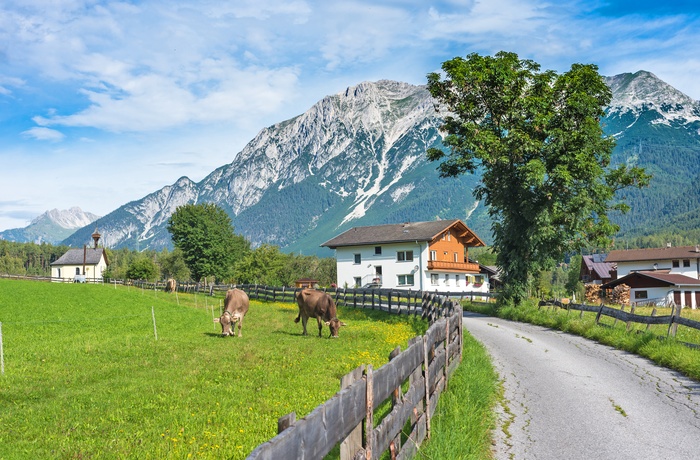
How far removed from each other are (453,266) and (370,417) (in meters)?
66.3

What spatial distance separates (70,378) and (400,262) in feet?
185

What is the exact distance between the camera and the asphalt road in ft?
27.9

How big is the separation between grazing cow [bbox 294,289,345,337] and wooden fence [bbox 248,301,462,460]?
1191 centimetres

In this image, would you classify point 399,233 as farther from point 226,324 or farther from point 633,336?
point 633,336

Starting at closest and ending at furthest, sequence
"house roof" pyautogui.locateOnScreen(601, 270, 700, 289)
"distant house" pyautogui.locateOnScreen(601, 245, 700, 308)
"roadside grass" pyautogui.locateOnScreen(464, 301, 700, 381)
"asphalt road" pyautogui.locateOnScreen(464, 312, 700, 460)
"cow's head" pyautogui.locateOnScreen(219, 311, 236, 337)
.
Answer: "asphalt road" pyautogui.locateOnScreen(464, 312, 700, 460) → "roadside grass" pyautogui.locateOnScreen(464, 301, 700, 381) → "cow's head" pyautogui.locateOnScreen(219, 311, 236, 337) → "house roof" pyautogui.locateOnScreen(601, 270, 700, 289) → "distant house" pyautogui.locateOnScreen(601, 245, 700, 308)

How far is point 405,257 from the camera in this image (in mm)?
69125

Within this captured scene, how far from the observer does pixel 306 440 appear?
3971 mm

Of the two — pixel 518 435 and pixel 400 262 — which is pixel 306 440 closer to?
pixel 518 435

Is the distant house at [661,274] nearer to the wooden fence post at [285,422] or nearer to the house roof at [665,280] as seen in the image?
the house roof at [665,280]

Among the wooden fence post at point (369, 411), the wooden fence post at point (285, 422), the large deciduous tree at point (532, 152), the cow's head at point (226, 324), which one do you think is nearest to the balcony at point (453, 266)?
the large deciduous tree at point (532, 152)

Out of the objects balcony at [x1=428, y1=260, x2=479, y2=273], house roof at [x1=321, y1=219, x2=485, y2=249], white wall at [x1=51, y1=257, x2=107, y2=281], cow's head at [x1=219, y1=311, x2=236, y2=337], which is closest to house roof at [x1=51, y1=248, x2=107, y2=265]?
white wall at [x1=51, y1=257, x2=107, y2=281]

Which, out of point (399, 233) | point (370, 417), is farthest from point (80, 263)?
point (370, 417)

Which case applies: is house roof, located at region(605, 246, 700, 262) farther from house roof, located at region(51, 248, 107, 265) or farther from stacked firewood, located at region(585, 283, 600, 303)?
house roof, located at region(51, 248, 107, 265)

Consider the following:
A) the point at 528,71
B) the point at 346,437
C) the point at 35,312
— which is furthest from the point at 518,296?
the point at 346,437
